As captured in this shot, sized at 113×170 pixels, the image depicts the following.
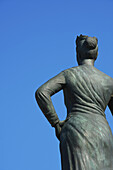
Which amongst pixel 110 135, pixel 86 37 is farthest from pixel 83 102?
pixel 86 37

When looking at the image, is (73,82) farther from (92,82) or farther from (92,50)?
(92,50)

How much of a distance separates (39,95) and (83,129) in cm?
116

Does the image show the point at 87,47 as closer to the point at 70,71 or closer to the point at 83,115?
the point at 70,71

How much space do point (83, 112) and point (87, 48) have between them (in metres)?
1.59

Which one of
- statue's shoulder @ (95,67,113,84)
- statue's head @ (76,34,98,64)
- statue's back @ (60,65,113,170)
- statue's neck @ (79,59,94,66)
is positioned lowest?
statue's back @ (60,65,113,170)

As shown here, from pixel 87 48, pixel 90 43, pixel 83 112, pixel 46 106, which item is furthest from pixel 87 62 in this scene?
pixel 46 106

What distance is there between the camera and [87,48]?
9703 mm

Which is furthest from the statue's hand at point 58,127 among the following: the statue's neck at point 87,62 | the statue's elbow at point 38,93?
the statue's neck at point 87,62

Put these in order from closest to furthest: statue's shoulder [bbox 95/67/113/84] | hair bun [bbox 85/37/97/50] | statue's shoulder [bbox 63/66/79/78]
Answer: statue's shoulder [bbox 63/66/79/78] < statue's shoulder [bbox 95/67/113/84] < hair bun [bbox 85/37/97/50]

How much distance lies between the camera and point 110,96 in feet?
30.7

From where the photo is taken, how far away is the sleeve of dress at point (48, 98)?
8953 millimetres

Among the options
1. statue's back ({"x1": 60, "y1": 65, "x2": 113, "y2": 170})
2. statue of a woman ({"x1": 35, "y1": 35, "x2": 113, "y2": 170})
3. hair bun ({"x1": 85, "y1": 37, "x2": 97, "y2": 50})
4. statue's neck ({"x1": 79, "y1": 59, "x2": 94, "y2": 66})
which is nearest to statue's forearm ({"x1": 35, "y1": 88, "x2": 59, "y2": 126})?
statue of a woman ({"x1": 35, "y1": 35, "x2": 113, "y2": 170})

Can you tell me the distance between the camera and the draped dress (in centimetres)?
844

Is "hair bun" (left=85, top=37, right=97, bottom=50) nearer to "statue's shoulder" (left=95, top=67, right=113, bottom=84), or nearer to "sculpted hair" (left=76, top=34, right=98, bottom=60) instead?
"sculpted hair" (left=76, top=34, right=98, bottom=60)
